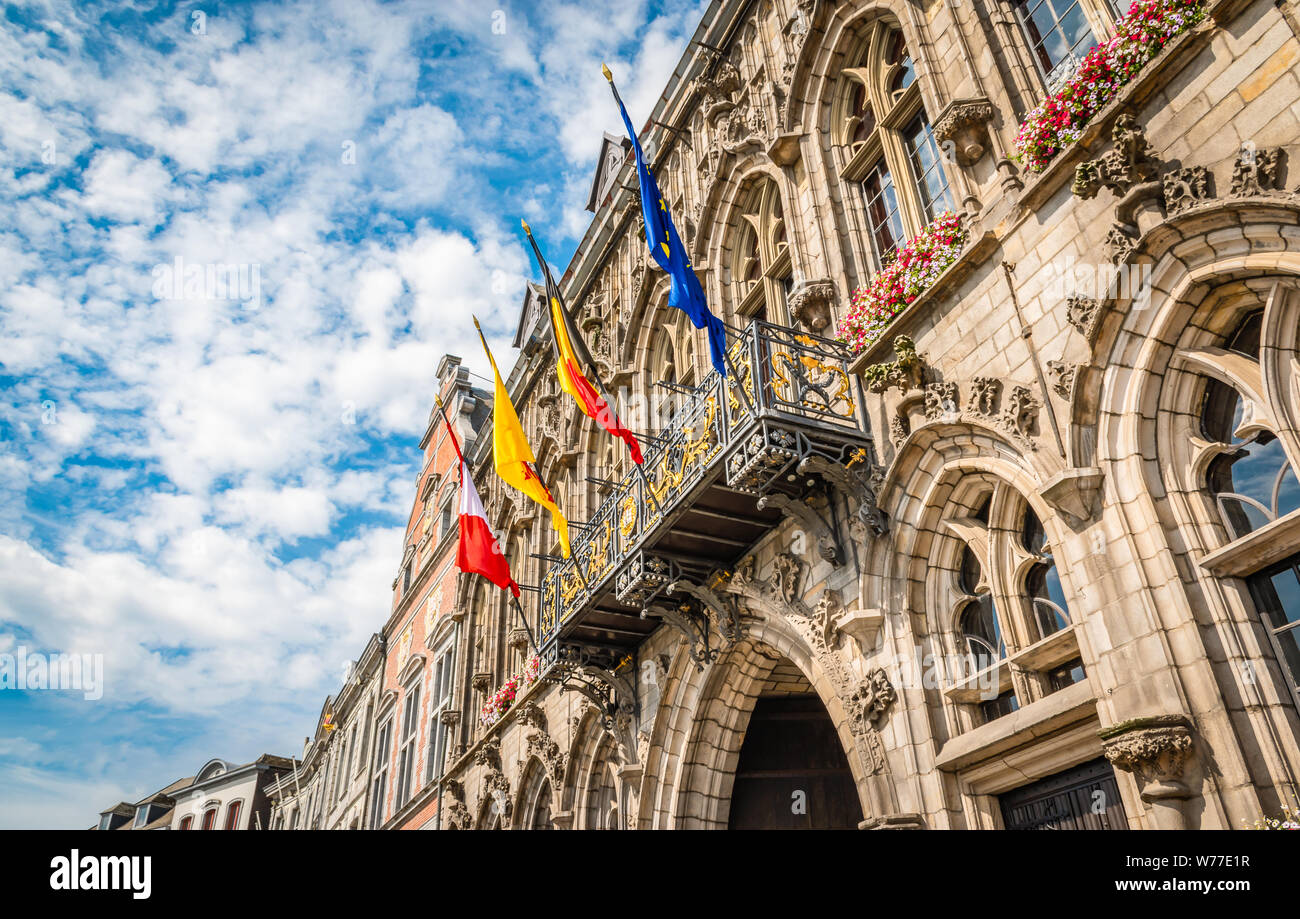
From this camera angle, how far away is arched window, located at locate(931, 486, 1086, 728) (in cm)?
731

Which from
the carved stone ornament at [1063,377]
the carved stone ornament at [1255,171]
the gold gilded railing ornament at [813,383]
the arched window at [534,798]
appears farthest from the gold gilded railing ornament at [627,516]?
the carved stone ornament at [1255,171]

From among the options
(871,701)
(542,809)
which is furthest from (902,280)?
(542,809)

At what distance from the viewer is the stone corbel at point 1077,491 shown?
21.7ft

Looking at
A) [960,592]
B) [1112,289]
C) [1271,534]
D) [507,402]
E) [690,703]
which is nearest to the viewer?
[1271,534]

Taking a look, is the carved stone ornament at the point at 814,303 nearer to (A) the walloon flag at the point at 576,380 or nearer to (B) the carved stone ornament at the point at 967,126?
(B) the carved stone ornament at the point at 967,126

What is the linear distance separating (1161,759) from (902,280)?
16.4 feet

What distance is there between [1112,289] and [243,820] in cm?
5756

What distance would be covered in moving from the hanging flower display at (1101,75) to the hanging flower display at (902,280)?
3.09 feet

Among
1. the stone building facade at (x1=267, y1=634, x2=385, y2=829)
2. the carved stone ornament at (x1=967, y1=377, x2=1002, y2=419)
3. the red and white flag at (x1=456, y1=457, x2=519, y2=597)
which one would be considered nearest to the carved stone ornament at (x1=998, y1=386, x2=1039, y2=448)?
the carved stone ornament at (x1=967, y1=377, x2=1002, y2=419)

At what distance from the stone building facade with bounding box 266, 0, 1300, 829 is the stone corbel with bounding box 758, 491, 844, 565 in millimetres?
32

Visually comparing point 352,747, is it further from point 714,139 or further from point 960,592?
point 960,592

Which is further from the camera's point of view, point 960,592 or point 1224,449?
point 960,592

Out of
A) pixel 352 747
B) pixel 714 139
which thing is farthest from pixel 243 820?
pixel 714 139

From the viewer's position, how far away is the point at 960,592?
325 inches
